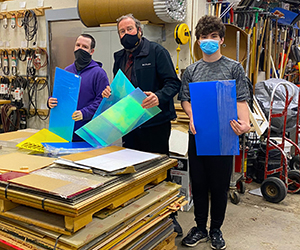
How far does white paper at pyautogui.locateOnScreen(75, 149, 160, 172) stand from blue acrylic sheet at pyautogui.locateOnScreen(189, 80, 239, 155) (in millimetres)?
458

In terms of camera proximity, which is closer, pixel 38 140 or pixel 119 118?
pixel 119 118

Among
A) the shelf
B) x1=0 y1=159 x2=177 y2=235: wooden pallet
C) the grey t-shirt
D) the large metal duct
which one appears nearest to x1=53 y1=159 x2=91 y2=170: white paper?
x1=0 y1=159 x2=177 y2=235: wooden pallet

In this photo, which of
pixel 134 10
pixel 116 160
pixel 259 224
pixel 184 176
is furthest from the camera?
pixel 134 10

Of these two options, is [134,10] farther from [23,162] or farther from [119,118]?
[23,162]

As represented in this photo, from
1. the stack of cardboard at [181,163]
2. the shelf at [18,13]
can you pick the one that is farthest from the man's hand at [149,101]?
the shelf at [18,13]

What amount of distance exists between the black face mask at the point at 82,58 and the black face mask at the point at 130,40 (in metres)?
0.35

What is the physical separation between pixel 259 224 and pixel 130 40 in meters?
1.97

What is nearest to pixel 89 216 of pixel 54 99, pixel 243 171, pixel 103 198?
pixel 103 198

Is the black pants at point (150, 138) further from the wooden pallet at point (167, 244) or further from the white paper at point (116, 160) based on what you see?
the wooden pallet at point (167, 244)

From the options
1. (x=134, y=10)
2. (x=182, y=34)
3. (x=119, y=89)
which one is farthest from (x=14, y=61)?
(x=119, y=89)

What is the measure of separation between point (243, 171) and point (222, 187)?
1403 millimetres

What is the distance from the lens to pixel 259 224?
275cm

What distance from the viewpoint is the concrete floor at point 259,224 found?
2404 millimetres

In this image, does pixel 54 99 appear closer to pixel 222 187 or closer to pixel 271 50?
pixel 222 187
